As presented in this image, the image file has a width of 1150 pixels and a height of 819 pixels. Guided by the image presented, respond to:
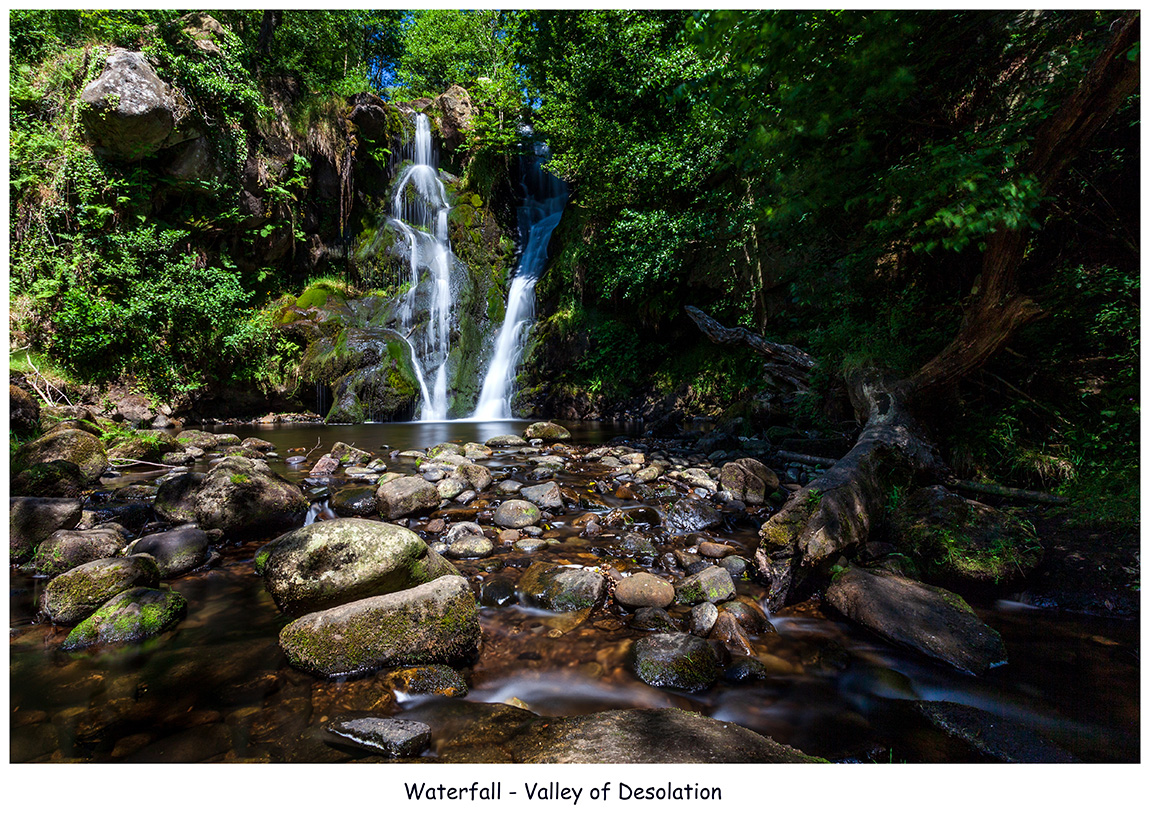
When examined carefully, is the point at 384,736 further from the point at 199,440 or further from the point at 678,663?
the point at 199,440

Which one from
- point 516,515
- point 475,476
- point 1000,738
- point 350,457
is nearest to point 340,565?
point 516,515

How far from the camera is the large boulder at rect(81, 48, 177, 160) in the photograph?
32.0 ft

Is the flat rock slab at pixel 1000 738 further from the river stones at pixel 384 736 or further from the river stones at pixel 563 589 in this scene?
the river stones at pixel 384 736

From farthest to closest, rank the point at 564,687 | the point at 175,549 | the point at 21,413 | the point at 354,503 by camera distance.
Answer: the point at 21,413, the point at 354,503, the point at 175,549, the point at 564,687

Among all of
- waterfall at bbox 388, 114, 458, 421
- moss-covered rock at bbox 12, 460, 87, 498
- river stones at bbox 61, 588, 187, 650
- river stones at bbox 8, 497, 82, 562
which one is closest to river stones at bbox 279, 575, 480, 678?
river stones at bbox 61, 588, 187, 650

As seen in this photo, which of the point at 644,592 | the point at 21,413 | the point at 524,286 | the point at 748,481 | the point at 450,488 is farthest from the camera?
the point at 524,286

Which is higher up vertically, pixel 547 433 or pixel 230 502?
pixel 547 433

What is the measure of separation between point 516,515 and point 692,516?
185 centimetres

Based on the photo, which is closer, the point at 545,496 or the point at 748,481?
the point at 545,496

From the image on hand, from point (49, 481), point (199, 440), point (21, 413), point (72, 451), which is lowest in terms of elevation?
point (49, 481)

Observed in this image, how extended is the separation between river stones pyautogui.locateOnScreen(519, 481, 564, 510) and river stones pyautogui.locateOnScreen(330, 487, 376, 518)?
5.71 ft

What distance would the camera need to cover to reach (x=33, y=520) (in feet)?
11.6

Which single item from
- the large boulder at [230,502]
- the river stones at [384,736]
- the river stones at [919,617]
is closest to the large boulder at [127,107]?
the large boulder at [230,502]

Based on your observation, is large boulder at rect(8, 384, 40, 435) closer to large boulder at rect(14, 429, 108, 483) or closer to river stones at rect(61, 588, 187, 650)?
large boulder at rect(14, 429, 108, 483)
